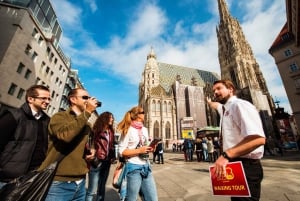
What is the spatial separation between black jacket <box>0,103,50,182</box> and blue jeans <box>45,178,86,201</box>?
401 millimetres

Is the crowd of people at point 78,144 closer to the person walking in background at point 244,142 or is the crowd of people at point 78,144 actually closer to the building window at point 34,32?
the person walking in background at point 244,142

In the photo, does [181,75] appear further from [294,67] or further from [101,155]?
[101,155]

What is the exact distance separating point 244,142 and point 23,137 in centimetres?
226

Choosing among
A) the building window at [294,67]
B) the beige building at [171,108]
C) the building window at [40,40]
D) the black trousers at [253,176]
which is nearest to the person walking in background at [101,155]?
the black trousers at [253,176]

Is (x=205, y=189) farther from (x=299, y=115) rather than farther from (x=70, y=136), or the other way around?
(x=299, y=115)

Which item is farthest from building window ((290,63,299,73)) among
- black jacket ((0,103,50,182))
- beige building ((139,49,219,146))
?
black jacket ((0,103,50,182))

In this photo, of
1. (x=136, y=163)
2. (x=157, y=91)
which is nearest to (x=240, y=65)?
(x=157, y=91)

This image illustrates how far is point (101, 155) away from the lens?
3.37 metres

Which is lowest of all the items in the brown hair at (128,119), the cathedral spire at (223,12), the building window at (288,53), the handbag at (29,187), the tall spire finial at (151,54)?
the handbag at (29,187)

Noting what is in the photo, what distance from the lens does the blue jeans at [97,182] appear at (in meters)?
3.17

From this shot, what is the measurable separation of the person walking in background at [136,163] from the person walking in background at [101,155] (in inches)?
46.4

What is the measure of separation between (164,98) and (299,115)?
2891 cm

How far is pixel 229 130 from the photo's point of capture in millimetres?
1743

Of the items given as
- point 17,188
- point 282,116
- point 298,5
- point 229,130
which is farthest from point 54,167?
point 282,116
